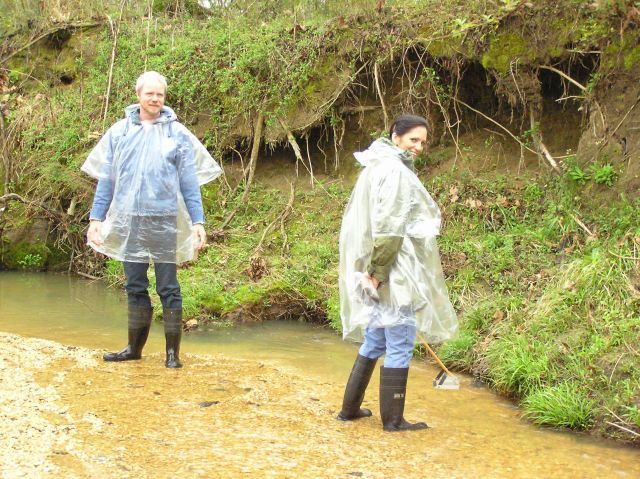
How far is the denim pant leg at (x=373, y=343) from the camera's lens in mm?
4293

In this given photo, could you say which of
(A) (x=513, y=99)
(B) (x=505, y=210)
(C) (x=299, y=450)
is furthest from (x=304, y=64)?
(C) (x=299, y=450)

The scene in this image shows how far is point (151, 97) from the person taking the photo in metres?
5.16

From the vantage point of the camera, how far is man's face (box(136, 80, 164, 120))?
5.15 m

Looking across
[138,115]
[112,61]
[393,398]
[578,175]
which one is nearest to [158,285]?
[138,115]

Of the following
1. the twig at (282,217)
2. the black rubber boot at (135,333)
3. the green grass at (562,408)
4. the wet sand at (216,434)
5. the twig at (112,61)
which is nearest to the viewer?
the wet sand at (216,434)

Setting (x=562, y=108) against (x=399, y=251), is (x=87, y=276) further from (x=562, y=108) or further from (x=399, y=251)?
(x=399, y=251)

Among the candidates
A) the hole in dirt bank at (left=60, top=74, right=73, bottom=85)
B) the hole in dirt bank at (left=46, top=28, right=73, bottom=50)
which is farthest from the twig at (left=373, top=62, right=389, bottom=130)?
the hole in dirt bank at (left=46, top=28, right=73, bottom=50)

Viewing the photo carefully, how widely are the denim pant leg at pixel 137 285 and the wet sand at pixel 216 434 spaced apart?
445mm

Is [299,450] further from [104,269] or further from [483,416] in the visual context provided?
[104,269]

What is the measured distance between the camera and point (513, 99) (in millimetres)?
8156

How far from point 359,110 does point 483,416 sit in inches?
221

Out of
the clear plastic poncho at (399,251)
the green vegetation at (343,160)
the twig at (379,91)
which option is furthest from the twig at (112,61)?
the clear plastic poncho at (399,251)

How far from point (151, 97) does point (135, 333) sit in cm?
163

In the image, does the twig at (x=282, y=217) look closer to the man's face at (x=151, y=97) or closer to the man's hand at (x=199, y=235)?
the man's hand at (x=199, y=235)
